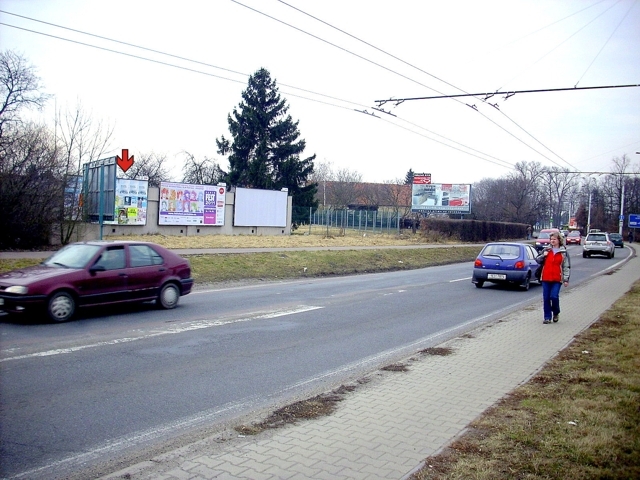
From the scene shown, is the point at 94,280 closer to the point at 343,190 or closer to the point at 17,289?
the point at 17,289

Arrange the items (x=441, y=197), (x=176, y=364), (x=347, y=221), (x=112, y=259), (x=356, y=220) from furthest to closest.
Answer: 1. (x=441, y=197)
2. (x=356, y=220)
3. (x=347, y=221)
4. (x=112, y=259)
5. (x=176, y=364)

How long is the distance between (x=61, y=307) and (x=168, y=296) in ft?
8.03

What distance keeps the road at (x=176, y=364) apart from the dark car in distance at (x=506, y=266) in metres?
3.68

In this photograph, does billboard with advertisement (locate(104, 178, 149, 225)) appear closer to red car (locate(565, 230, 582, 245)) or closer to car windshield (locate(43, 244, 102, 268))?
car windshield (locate(43, 244, 102, 268))

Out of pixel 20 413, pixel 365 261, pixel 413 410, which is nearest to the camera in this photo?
pixel 20 413

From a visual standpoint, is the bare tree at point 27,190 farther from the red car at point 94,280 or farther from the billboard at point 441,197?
the billboard at point 441,197

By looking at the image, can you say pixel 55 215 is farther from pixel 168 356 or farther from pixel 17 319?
pixel 168 356

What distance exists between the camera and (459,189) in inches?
2379

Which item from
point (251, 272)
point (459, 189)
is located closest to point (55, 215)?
point (251, 272)

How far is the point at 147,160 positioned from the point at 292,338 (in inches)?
2245

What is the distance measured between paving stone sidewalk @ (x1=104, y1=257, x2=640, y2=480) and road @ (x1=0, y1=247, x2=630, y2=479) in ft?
1.68

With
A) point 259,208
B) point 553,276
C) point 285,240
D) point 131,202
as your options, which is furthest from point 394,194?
point 553,276

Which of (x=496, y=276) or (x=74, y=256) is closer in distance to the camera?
(x=74, y=256)

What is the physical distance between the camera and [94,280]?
33.9ft
